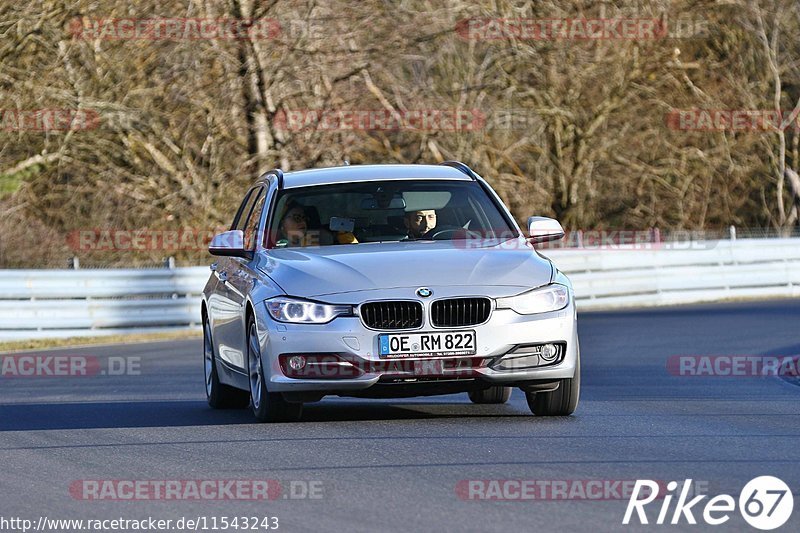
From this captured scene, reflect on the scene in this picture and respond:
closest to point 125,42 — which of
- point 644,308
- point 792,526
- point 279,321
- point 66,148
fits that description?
point 66,148

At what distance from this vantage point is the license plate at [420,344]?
986 centimetres

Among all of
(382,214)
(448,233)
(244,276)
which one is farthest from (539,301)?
(244,276)

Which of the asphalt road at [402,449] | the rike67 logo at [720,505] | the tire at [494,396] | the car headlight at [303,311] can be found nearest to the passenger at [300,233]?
the car headlight at [303,311]

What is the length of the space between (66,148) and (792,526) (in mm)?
23740

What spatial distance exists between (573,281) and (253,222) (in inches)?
633

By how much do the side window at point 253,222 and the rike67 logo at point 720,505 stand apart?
15.6 ft

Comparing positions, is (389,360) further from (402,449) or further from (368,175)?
(368,175)

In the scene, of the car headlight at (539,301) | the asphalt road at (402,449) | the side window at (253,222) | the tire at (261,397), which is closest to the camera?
the asphalt road at (402,449)

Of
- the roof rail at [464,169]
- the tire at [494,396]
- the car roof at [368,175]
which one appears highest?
the car roof at [368,175]

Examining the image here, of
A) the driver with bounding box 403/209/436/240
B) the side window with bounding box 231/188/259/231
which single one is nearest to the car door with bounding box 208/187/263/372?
the side window with bounding box 231/188/259/231

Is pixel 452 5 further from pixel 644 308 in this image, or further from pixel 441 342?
pixel 441 342

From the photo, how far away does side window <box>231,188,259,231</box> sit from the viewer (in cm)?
1268

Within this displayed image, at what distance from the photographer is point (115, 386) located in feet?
49.9

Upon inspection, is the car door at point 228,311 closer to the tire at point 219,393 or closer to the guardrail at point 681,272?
the tire at point 219,393
